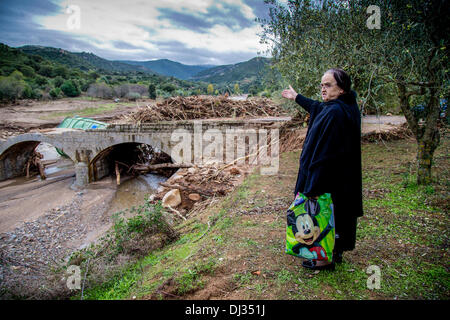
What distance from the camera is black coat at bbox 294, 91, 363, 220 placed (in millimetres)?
2279

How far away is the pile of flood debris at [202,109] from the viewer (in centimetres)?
1250

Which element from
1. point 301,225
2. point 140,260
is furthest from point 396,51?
point 140,260

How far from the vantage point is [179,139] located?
35.6 feet

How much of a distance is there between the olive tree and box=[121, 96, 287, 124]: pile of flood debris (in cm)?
594

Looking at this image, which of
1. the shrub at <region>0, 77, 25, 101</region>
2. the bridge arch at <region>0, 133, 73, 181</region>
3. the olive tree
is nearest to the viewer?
the olive tree

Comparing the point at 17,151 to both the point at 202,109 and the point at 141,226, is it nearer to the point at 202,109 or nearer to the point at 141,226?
the point at 202,109

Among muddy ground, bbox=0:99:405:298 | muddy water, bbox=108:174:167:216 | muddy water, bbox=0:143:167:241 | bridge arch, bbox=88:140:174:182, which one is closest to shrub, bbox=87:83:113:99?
muddy ground, bbox=0:99:405:298

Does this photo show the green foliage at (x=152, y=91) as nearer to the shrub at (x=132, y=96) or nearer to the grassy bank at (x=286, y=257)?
the shrub at (x=132, y=96)

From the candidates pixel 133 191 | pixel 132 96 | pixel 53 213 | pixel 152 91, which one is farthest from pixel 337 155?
pixel 152 91

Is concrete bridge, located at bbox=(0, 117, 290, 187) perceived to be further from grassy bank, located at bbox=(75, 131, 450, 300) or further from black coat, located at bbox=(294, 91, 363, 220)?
black coat, located at bbox=(294, 91, 363, 220)

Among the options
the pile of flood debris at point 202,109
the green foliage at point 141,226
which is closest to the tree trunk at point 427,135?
the green foliage at point 141,226

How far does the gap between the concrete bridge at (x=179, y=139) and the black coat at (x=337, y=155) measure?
5914mm

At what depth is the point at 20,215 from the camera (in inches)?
388

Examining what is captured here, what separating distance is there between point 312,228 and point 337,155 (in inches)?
29.8
